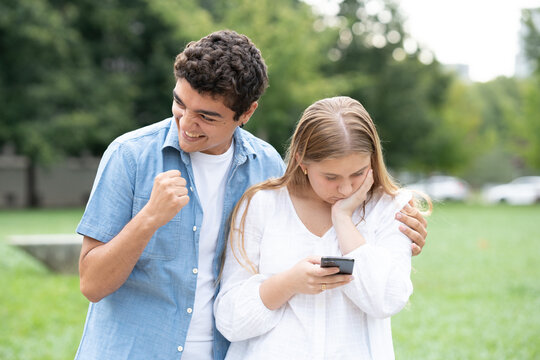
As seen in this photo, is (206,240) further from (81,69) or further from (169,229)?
A: (81,69)

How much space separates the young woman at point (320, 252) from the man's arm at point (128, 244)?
1.24 feet

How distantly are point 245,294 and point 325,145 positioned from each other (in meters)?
0.64

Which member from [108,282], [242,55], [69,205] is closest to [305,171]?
[242,55]

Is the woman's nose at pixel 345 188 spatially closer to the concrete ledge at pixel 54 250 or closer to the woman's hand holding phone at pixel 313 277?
the woman's hand holding phone at pixel 313 277

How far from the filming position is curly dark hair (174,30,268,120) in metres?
2.24

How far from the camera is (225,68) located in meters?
2.25

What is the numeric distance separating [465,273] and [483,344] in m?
4.21

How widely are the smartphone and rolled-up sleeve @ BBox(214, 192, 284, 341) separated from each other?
34cm

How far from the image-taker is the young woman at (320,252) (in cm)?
217

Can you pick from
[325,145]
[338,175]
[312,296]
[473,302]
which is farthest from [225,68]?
[473,302]

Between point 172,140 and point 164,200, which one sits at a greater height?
point 172,140

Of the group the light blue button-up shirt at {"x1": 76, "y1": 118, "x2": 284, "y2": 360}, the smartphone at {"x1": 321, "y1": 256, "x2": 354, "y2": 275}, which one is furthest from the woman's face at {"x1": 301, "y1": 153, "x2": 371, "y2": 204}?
the light blue button-up shirt at {"x1": 76, "y1": 118, "x2": 284, "y2": 360}

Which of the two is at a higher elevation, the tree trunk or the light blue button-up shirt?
the light blue button-up shirt

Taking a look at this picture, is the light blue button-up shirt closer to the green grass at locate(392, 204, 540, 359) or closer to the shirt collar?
the shirt collar
